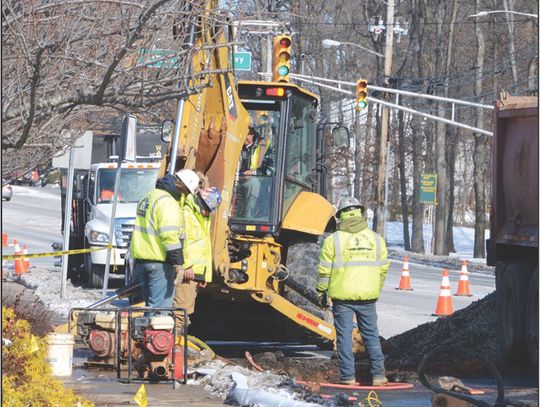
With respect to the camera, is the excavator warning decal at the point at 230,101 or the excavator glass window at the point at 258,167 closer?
the excavator warning decal at the point at 230,101

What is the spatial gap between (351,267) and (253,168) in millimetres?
3263

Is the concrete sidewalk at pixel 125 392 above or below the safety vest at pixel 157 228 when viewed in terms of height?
below

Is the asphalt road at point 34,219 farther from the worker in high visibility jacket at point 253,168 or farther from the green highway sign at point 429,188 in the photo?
the worker in high visibility jacket at point 253,168

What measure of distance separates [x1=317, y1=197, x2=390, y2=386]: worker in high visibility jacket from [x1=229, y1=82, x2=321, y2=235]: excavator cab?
8.26 ft

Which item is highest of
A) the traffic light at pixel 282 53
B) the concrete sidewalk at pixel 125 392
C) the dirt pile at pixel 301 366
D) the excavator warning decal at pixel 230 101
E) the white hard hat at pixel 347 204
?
the traffic light at pixel 282 53

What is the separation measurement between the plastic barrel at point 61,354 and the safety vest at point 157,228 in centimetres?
Result: 115

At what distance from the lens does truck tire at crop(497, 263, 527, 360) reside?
1311cm

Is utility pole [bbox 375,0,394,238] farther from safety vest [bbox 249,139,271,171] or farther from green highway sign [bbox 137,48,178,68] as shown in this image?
green highway sign [bbox 137,48,178,68]

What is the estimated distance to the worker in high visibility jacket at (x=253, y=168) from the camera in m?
14.2

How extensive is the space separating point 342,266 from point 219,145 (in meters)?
2.40

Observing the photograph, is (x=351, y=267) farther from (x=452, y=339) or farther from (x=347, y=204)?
(x=452, y=339)

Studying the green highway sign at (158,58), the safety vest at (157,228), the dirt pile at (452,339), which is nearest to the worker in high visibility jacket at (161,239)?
the safety vest at (157,228)

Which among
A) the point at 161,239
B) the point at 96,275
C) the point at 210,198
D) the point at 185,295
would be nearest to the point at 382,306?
the point at 96,275

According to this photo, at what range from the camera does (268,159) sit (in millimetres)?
14492
